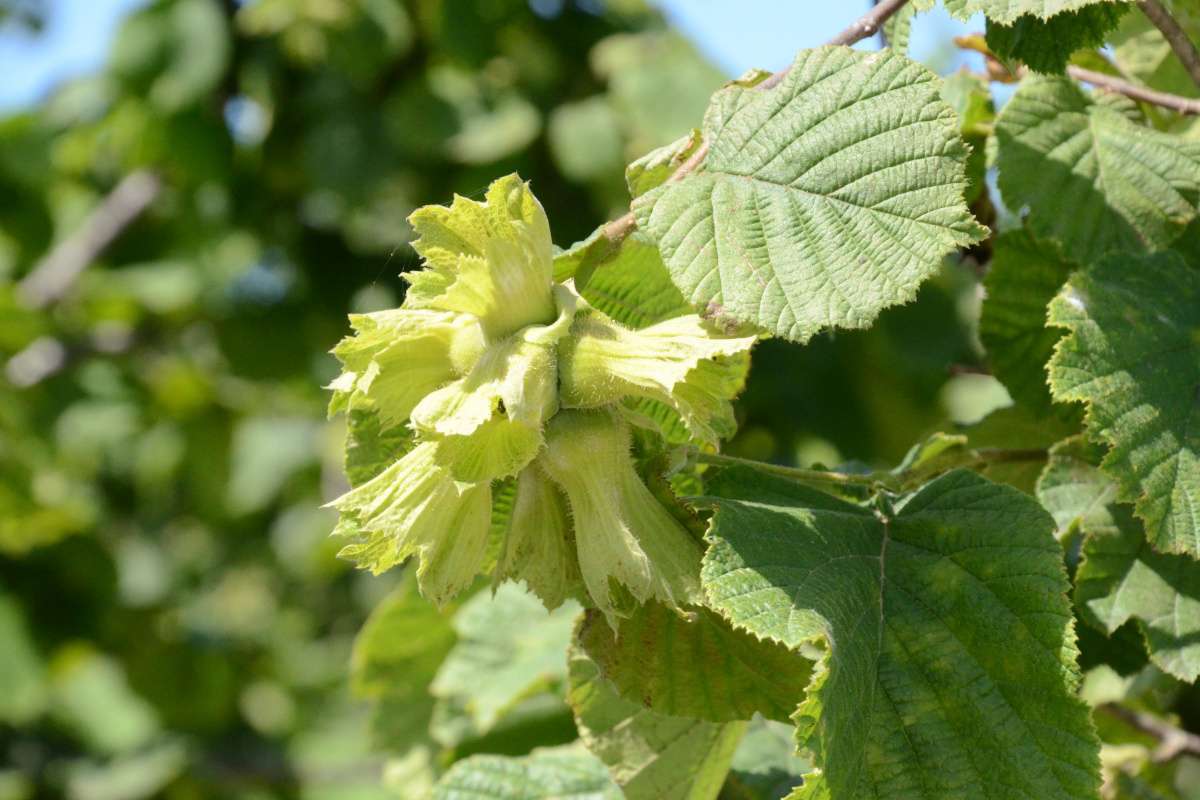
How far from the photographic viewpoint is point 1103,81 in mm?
1439

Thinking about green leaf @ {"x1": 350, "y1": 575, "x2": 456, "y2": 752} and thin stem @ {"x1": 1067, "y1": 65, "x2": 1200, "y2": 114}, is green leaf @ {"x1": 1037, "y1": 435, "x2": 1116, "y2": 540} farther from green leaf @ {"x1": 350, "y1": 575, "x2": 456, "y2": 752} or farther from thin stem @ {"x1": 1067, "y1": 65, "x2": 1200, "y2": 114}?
green leaf @ {"x1": 350, "y1": 575, "x2": 456, "y2": 752}

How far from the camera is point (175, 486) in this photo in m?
6.00

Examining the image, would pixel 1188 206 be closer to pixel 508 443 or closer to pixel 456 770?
pixel 508 443

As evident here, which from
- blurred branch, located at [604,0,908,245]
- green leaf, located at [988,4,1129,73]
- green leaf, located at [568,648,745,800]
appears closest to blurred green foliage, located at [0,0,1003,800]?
green leaf, located at [568,648,745,800]

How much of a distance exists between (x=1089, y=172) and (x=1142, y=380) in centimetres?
30

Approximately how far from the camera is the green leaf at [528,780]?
154cm

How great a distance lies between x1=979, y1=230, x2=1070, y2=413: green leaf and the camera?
1.38 meters

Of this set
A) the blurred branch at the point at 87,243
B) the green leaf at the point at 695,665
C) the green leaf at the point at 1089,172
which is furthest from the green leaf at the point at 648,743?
the blurred branch at the point at 87,243

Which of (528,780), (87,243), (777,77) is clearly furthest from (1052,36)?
(87,243)

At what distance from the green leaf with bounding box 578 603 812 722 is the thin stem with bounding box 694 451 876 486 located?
0.41 feet

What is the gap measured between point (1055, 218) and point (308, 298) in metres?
3.49

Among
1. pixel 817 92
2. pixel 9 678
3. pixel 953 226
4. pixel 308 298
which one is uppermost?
pixel 817 92

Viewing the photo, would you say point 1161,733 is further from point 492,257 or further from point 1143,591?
point 492,257

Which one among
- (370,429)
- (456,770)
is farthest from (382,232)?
(370,429)
